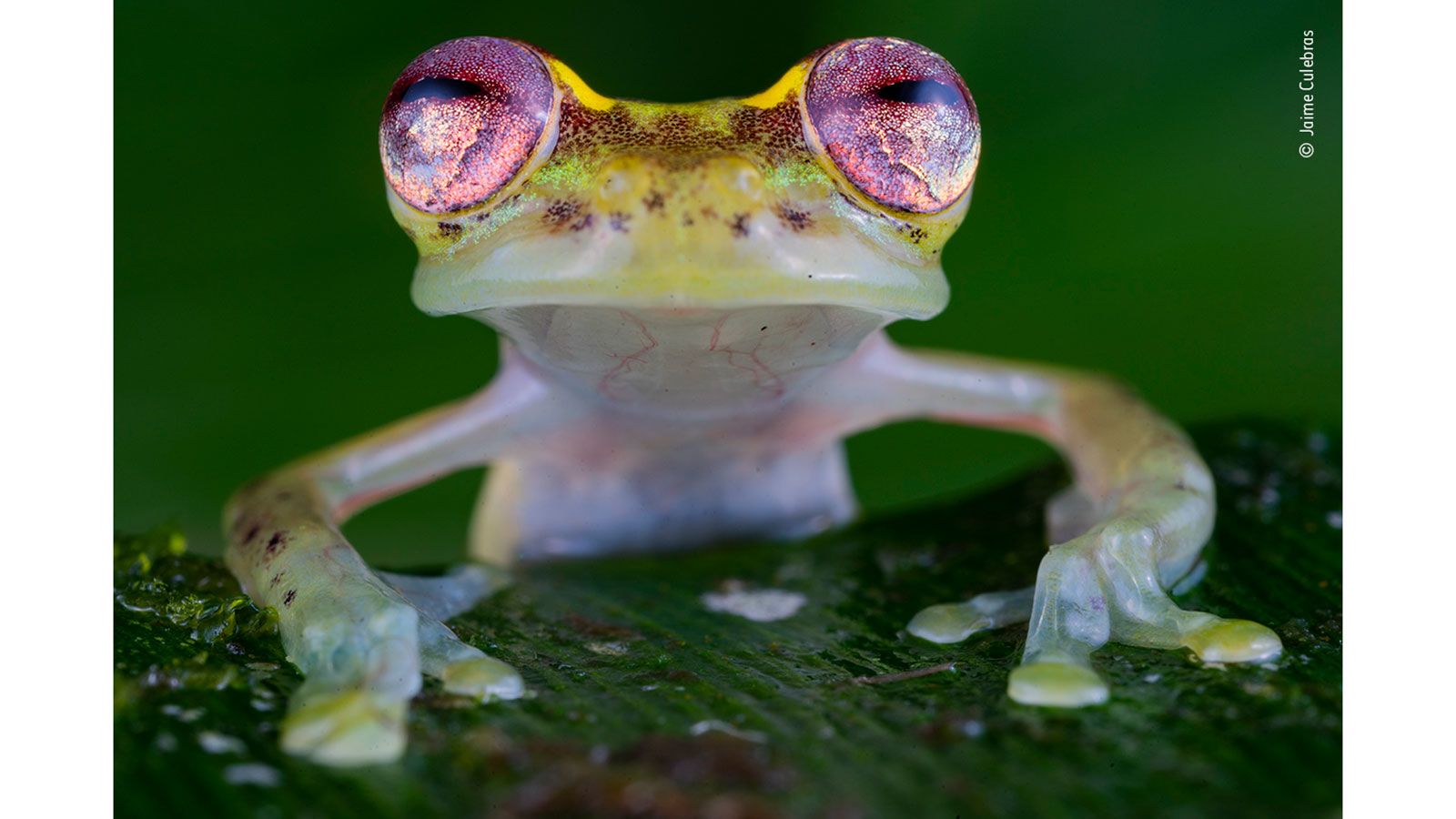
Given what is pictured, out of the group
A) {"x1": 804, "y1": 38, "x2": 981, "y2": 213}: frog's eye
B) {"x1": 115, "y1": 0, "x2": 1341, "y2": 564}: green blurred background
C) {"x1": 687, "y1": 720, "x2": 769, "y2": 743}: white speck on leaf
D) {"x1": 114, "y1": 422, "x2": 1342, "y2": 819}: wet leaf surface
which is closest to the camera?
{"x1": 114, "y1": 422, "x2": 1342, "y2": 819}: wet leaf surface

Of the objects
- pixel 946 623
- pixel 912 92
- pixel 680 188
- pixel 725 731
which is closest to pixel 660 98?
pixel 912 92

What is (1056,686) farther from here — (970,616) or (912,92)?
(912,92)

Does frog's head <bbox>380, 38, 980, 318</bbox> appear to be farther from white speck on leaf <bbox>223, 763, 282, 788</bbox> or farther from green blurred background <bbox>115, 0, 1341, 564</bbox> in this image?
green blurred background <bbox>115, 0, 1341, 564</bbox>

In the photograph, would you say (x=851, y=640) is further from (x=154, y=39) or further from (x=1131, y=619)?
(x=154, y=39)

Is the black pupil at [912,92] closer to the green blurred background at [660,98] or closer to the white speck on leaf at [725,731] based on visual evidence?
the white speck on leaf at [725,731]

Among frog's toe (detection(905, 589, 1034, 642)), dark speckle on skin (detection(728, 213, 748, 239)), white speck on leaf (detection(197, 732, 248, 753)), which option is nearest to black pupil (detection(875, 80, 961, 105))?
dark speckle on skin (detection(728, 213, 748, 239))

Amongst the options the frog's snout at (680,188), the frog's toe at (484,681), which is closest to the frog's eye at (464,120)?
the frog's snout at (680,188)

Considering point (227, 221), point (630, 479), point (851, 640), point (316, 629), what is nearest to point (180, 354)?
point (227, 221)
